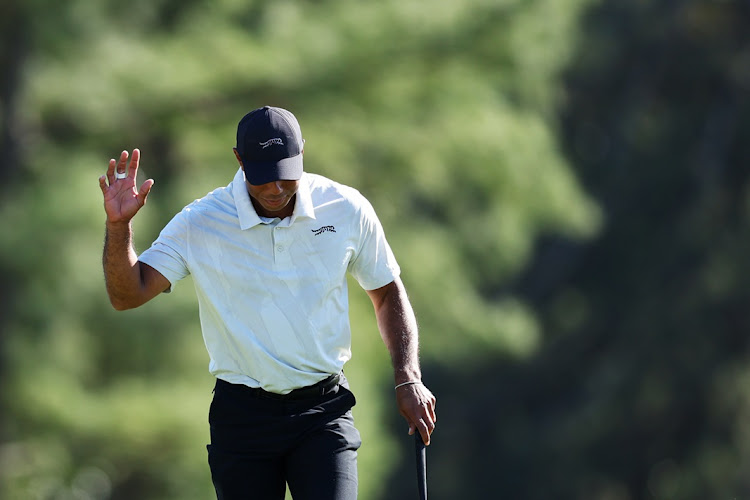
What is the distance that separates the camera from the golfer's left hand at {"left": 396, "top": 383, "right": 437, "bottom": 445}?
3.66 metres

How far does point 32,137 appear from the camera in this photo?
1091 centimetres

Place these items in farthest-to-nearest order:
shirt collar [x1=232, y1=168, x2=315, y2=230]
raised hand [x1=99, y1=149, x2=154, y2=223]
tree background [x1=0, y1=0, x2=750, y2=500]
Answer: tree background [x1=0, y1=0, x2=750, y2=500] → shirt collar [x1=232, y1=168, x2=315, y2=230] → raised hand [x1=99, y1=149, x2=154, y2=223]

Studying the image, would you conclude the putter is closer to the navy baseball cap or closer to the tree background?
the navy baseball cap

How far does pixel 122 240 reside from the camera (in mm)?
3480

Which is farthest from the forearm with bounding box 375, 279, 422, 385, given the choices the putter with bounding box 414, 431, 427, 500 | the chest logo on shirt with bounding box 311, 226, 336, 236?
the chest logo on shirt with bounding box 311, 226, 336, 236

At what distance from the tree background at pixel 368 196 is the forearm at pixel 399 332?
607cm

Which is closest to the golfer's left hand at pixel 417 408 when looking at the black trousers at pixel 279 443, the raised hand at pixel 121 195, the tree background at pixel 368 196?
the black trousers at pixel 279 443

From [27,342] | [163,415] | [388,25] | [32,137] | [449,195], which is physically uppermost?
[388,25]

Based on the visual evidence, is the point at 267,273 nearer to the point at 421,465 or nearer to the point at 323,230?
the point at 323,230

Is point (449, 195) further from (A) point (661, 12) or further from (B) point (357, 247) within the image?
(B) point (357, 247)

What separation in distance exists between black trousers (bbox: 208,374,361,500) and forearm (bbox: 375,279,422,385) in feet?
0.71

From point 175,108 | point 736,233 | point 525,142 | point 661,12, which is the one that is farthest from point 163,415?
point 661,12

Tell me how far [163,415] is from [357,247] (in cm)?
684

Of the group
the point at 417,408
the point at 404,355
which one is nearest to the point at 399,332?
the point at 404,355
